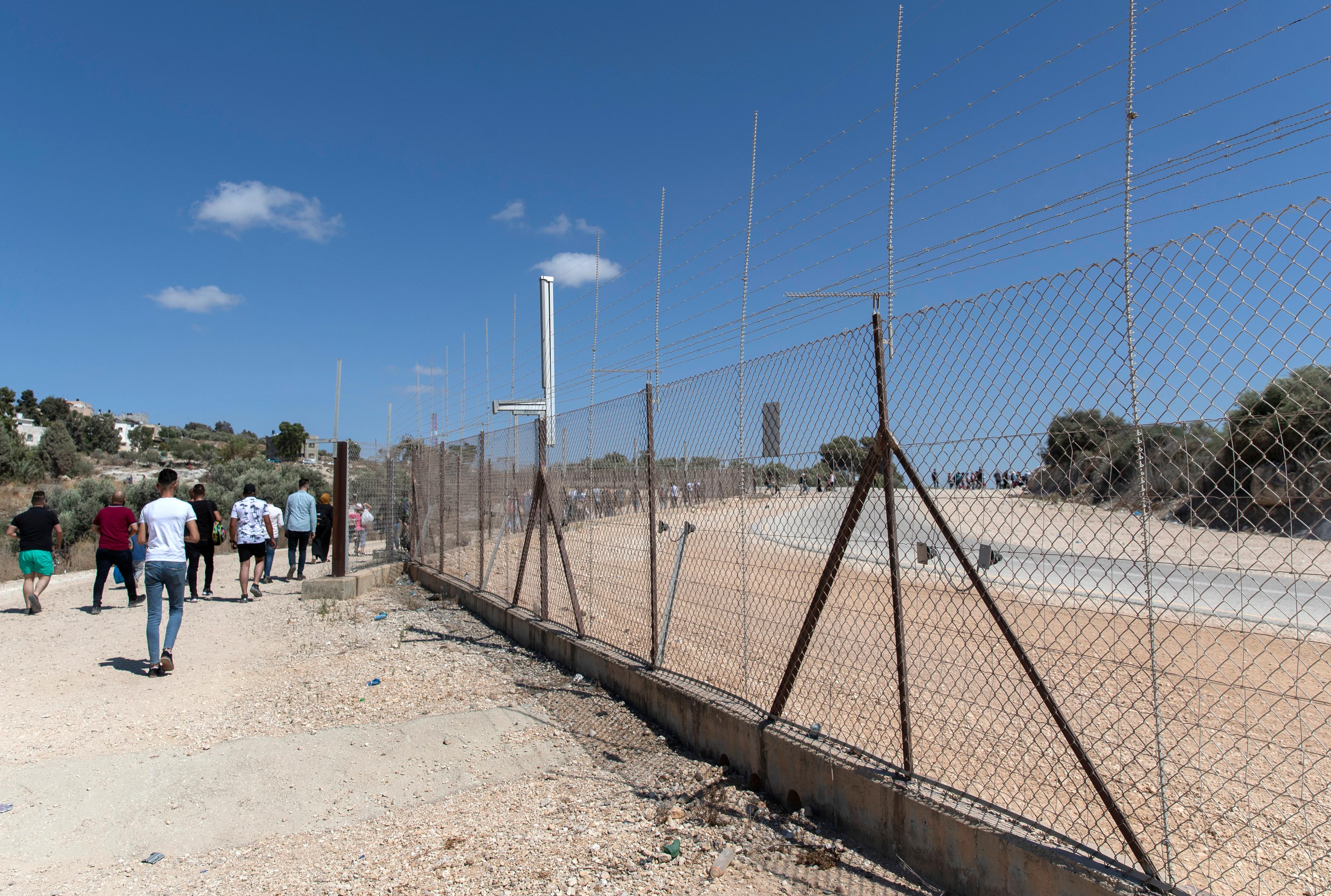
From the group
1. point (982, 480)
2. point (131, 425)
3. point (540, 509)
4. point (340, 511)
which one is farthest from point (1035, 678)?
point (131, 425)

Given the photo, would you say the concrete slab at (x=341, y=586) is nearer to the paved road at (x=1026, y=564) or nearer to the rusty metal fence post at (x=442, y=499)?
the rusty metal fence post at (x=442, y=499)

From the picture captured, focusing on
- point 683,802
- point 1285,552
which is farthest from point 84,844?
point 1285,552

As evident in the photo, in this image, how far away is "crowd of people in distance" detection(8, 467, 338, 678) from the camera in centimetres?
673

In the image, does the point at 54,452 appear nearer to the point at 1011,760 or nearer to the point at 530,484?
the point at 530,484

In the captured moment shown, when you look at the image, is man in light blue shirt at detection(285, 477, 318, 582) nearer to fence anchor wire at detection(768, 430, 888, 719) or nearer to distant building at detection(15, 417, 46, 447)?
fence anchor wire at detection(768, 430, 888, 719)

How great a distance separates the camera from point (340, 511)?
39.0ft

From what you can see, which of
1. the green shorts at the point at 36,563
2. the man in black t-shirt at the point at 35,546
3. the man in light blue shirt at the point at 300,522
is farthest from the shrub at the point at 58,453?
the green shorts at the point at 36,563

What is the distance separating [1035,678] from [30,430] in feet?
288

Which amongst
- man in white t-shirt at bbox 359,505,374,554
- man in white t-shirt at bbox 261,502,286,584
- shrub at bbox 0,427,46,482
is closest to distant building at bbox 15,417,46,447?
shrub at bbox 0,427,46,482

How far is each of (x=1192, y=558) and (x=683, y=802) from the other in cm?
274

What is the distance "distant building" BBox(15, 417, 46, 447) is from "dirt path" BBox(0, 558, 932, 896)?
54.5 m

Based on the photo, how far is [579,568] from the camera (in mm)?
6883

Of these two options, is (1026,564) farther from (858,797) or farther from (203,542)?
(203,542)

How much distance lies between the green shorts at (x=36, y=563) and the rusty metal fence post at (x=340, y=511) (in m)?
3.51
